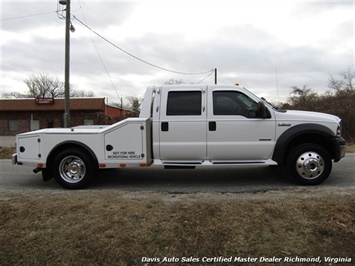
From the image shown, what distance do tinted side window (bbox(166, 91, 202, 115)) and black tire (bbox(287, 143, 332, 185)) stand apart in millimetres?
2035

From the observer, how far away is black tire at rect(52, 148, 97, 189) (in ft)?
19.7

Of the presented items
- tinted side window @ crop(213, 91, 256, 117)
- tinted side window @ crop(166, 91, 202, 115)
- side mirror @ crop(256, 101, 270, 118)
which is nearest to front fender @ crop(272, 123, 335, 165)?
side mirror @ crop(256, 101, 270, 118)

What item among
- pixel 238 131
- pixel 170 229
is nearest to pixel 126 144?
pixel 238 131

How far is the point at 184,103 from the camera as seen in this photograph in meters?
6.03

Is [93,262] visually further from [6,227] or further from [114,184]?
[114,184]

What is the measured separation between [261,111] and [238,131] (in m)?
0.57

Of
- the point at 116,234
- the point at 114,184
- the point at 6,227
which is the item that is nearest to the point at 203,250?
the point at 116,234

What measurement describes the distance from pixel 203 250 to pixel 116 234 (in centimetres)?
105

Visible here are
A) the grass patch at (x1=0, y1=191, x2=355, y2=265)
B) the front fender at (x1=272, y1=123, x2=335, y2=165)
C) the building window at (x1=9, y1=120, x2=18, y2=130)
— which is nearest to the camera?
the grass patch at (x1=0, y1=191, x2=355, y2=265)

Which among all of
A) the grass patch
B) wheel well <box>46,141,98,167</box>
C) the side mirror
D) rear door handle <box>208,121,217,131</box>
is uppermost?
the side mirror

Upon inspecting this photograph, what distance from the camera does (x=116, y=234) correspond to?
363 centimetres

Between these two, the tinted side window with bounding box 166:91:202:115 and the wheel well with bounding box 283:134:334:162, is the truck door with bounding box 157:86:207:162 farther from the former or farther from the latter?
the wheel well with bounding box 283:134:334:162

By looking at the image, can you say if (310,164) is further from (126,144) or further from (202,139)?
(126,144)

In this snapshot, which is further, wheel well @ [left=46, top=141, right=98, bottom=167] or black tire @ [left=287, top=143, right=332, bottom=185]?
wheel well @ [left=46, top=141, right=98, bottom=167]
